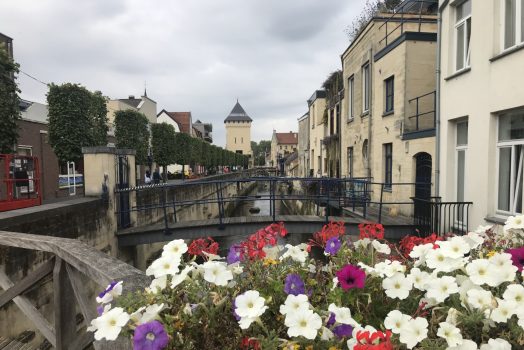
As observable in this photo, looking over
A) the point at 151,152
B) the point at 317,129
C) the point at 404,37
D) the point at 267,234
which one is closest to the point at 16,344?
the point at 267,234

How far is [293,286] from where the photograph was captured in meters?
1.35

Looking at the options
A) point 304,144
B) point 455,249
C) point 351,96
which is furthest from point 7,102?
point 304,144

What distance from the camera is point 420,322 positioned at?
1104mm

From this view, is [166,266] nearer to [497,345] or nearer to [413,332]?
[413,332]

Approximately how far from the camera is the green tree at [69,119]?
9984 mm

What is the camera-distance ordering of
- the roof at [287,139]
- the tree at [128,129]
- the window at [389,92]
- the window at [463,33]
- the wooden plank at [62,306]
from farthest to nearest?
the roof at [287,139] → the tree at [128,129] → the window at [389,92] → the window at [463,33] → the wooden plank at [62,306]

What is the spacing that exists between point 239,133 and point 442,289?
303ft

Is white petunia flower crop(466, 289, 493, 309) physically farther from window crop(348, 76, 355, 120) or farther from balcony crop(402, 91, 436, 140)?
window crop(348, 76, 355, 120)

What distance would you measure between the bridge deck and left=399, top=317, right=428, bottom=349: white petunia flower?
25.1 ft

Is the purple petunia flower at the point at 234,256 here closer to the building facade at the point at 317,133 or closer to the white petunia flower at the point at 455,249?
the white petunia flower at the point at 455,249

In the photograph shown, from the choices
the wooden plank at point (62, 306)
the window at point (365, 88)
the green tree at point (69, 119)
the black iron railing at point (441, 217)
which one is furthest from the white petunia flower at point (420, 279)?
the window at point (365, 88)

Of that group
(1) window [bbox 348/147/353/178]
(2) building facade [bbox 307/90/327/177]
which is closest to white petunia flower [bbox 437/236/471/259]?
(1) window [bbox 348/147/353/178]

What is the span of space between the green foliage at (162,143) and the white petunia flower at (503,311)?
21.7m

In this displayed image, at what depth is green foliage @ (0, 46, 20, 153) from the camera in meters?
7.11
